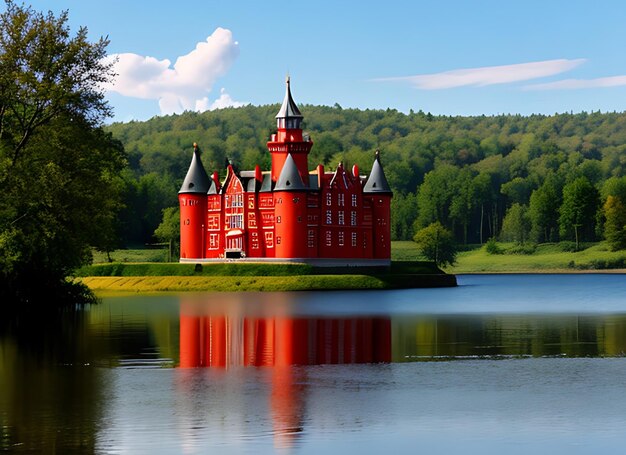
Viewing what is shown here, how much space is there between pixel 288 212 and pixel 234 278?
9837mm

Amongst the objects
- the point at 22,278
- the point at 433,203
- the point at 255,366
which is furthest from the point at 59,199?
the point at 433,203

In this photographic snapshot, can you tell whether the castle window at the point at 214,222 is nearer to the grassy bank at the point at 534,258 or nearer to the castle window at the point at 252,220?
the castle window at the point at 252,220

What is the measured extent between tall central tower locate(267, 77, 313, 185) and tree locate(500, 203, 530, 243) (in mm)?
71458

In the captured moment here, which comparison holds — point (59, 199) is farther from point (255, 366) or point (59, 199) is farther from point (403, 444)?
point (403, 444)

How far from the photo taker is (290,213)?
4188 inches

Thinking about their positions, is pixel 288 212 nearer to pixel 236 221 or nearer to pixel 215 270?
pixel 236 221

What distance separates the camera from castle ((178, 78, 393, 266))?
10656 centimetres

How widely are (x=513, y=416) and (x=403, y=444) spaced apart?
3.85m

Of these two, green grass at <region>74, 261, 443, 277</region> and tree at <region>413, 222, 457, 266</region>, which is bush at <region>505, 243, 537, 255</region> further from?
green grass at <region>74, 261, 443, 277</region>

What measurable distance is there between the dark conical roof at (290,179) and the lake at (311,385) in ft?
168

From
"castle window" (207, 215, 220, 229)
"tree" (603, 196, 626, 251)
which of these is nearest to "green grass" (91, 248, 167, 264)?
"castle window" (207, 215, 220, 229)

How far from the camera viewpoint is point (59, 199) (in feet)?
176

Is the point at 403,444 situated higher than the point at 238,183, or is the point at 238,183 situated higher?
the point at 238,183

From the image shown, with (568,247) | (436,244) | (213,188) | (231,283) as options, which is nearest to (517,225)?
(568,247)
